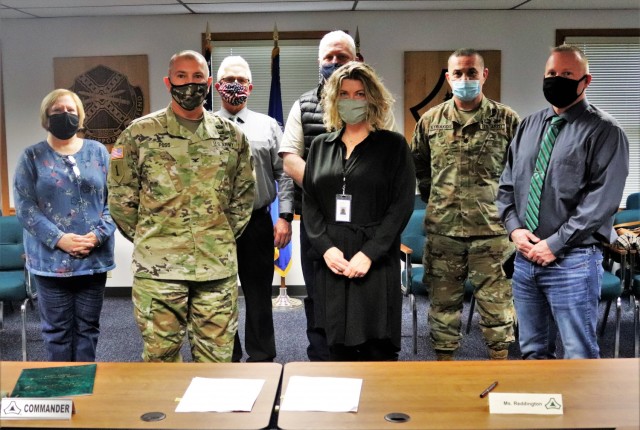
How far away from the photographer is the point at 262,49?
221 inches

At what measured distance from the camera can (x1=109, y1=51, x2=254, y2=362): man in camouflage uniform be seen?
2479 mm

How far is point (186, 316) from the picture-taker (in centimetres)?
258

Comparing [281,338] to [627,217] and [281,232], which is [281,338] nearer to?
[281,232]

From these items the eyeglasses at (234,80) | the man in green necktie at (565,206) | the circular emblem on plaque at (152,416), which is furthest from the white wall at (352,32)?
A: the circular emblem on plaque at (152,416)

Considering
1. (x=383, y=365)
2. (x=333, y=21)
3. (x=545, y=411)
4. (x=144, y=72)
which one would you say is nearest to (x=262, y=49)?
(x=333, y=21)

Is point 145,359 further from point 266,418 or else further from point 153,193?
point 266,418

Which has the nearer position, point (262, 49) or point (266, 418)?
point (266, 418)

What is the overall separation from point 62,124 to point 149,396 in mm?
1790

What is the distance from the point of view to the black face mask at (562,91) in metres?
2.55

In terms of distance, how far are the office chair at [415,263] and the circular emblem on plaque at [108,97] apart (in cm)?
264

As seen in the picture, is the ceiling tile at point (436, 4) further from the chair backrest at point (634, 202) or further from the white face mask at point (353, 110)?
the white face mask at point (353, 110)

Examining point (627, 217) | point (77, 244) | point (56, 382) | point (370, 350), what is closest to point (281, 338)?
point (77, 244)

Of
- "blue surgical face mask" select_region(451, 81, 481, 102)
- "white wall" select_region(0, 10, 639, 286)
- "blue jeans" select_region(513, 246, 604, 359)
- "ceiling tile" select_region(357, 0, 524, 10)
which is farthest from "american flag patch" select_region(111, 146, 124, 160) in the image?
"white wall" select_region(0, 10, 639, 286)

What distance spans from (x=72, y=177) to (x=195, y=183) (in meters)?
0.80
